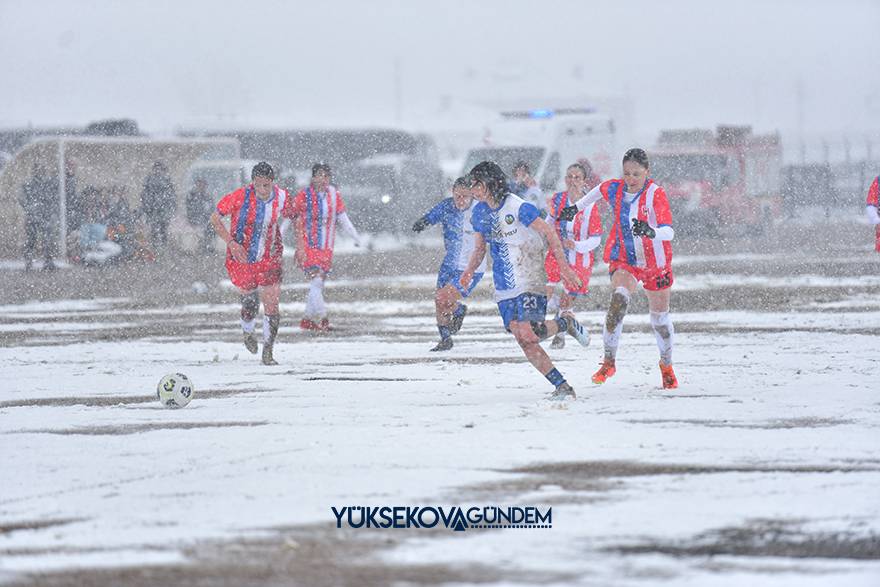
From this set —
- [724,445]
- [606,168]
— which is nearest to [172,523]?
[724,445]

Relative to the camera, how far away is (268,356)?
47.3 feet

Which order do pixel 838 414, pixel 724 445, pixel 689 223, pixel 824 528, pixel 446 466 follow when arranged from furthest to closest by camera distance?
pixel 689 223 → pixel 838 414 → pixel 724 445 → pixel 446 466 → pixel 824 528

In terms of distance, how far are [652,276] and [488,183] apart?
1.54m

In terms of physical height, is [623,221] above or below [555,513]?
above

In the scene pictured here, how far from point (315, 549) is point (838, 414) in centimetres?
469

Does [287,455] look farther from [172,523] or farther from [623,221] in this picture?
[623,221]

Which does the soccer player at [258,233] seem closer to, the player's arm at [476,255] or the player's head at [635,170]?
the player's arm at [476,255]

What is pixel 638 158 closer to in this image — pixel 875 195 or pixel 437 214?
pixel 437 214

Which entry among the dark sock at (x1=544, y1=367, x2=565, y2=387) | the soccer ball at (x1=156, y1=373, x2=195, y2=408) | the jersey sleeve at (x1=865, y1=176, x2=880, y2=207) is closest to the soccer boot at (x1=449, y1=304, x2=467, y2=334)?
the dark sock at (x1=544, y1=367, x2=565, y2=387)

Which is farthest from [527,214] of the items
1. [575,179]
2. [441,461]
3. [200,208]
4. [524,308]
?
[200,208]

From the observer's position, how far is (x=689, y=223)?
146 feet

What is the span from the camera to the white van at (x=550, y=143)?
118ft

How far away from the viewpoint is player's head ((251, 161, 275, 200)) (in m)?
14.8

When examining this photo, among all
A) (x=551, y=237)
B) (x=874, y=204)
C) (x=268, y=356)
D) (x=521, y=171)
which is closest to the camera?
(x=551, y=237)
